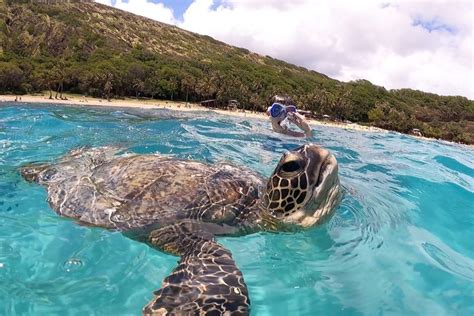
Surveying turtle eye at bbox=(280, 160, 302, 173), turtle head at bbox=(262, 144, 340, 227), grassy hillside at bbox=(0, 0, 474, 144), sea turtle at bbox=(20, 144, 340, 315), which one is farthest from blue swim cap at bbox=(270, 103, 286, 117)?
grassy hillside at bbox=(0, 0, 474, 144)

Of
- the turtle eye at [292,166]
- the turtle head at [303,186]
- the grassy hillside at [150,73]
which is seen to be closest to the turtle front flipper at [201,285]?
the turtle head at [303,186]

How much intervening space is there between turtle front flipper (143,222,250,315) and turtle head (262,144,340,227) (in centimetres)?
80

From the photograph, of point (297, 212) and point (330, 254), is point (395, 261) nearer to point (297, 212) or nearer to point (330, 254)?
point (330, 254)

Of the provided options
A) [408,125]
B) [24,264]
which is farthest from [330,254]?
[408,125]

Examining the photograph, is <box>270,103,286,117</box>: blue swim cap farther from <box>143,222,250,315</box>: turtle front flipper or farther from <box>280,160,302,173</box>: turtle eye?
<box>143,222,250,315</box>: turtle front flipper

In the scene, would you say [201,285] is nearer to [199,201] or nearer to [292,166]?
[199,201]

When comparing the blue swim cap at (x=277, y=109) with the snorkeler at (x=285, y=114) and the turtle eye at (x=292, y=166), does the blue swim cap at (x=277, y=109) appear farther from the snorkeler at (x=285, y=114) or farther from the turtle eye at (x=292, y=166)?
the turtle eye at (x=292, y=166)

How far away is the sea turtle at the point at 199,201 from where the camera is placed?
404 centimetres

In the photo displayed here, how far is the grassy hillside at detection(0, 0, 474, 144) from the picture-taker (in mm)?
58594

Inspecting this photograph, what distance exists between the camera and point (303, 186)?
4.05 meters

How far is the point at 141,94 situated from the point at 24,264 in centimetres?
6416

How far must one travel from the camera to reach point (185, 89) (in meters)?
67.4

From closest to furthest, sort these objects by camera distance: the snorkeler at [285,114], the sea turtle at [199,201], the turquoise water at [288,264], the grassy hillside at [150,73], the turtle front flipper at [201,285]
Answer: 1. the turtle front flipper at [201,285]
2. the turquoise water at [288,264]
3. the sea turtle at [199,201]
4. the snorkeler at [285,114]
5. the grassy hillside at [150,73]

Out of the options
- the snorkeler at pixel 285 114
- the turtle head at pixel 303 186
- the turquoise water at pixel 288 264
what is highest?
the snorkeler at pixel 285 114
